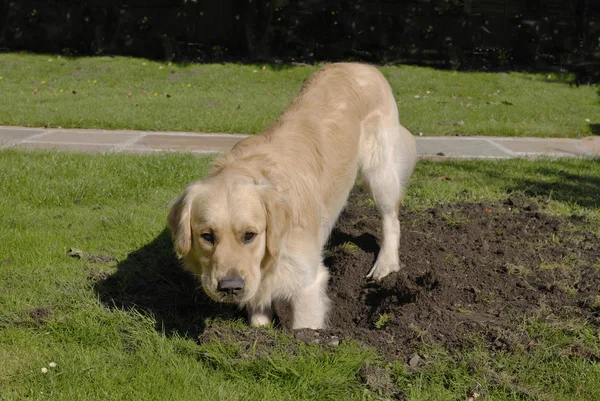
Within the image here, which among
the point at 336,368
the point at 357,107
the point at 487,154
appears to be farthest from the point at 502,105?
the point at 336,368

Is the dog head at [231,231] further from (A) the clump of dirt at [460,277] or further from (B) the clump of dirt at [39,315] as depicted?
(B) the clump of dirt at [39,315]

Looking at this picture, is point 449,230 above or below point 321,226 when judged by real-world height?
below

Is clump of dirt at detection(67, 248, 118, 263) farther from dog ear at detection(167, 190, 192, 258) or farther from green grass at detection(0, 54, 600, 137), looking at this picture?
green grass at detection(0, 54, 600, 137)

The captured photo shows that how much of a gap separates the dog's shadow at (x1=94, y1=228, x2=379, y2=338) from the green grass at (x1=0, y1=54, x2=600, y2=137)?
4.76 meters

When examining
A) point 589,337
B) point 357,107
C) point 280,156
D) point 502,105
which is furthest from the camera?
point 502,105

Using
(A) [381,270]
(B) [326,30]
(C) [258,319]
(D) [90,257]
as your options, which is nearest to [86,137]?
(D) [90,257]

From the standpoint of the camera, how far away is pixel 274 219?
3.78 m

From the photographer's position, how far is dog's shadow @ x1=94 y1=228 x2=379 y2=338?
4.40m

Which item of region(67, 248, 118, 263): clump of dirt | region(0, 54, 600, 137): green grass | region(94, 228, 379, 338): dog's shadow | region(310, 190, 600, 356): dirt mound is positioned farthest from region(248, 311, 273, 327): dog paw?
region(0, 54, 600, 137): green grass

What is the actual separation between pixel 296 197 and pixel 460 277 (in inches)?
58.4

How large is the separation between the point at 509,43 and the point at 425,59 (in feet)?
9.06

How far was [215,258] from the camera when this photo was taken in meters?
3.63

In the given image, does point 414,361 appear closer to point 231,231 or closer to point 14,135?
point 231,231

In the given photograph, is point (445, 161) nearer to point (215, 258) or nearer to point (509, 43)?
point (215, 258)
